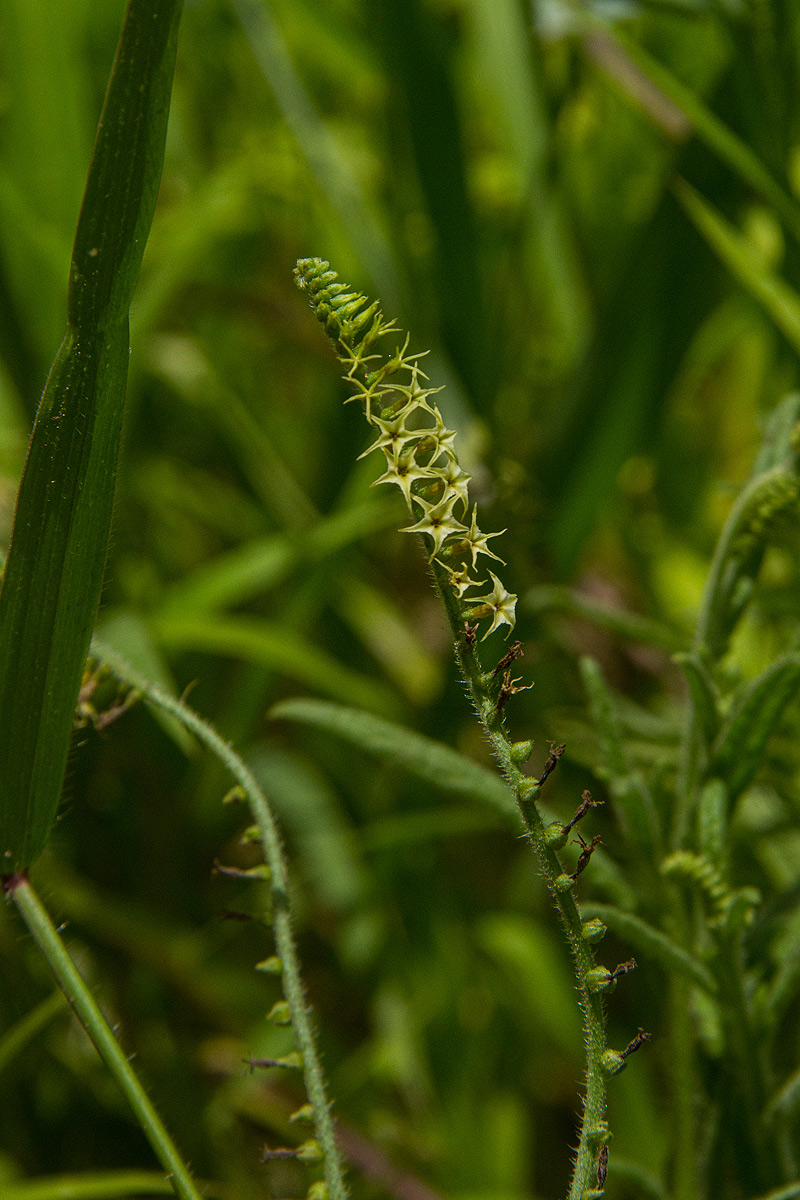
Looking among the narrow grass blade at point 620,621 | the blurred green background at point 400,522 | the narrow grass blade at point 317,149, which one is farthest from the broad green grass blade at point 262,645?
the narrow grass blade at point 317,149

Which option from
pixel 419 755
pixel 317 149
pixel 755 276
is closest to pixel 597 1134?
pixel 419 755

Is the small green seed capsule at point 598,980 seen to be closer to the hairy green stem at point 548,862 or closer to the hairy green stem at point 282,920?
the hairy green stem at point 548,862

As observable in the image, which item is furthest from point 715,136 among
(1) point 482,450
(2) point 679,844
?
(2) point 679,844

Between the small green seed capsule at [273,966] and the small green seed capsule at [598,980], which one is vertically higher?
the small green seed capsule at [273,966]

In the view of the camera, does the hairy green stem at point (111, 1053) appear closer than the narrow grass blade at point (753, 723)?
Yes

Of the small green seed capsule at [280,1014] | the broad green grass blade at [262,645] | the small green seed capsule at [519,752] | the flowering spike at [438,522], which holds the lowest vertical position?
the small green seed capsule at [280,1014]

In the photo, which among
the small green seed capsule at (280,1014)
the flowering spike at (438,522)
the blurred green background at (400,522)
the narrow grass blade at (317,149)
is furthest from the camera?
the narrow grass blade at (317,149)

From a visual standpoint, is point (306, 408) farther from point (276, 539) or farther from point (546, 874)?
point (546, 874)
